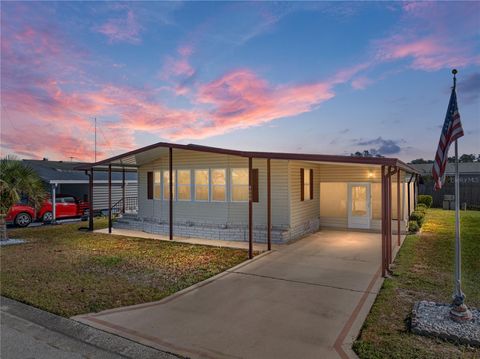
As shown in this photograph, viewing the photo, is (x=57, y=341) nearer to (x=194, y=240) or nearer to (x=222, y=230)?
(x=194, y=240)

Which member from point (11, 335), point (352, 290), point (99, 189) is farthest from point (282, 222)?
point (99, 189)

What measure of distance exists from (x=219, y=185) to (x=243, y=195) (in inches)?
43.5

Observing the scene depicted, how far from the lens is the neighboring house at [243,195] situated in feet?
37.0

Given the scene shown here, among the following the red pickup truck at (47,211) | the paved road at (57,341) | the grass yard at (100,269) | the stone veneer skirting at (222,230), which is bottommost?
the paved road at (57,341)

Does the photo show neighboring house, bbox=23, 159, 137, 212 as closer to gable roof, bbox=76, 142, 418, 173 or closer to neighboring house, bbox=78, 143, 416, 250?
gable roof, bbox=76, 142, 418, 173

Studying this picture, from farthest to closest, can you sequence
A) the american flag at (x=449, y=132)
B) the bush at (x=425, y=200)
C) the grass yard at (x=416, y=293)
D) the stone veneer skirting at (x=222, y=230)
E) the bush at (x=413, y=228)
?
1. the bush at (x=425, y=200)
2. the bush at (x=413, y=228)
3. the stone veneer skirting at (x=222, y=230)
4. the american flag at (x=449, y=132)
5. the grass yard at (x=416, y=293)

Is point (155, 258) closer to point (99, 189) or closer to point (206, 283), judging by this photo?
point (206, 283)

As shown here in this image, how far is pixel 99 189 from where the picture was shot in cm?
1995

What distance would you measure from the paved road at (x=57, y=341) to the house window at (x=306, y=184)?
9.14m

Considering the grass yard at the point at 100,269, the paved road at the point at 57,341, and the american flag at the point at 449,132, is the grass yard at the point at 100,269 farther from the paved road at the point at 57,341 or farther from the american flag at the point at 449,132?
the american flag at the point at 449,132

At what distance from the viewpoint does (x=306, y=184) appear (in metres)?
12.7

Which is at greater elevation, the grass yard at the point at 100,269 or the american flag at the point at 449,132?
the american flag at the point at 449,132

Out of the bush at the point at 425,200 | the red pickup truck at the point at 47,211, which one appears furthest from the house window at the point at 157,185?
the bush at the point at 425,200

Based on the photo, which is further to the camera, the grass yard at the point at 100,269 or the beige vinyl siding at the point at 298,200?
the beige vinyl siding at the point at 298,200
